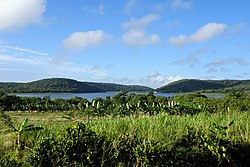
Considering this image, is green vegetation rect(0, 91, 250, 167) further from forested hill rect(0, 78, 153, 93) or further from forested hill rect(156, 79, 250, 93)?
forested hill rect(156, 79, 250, 93)

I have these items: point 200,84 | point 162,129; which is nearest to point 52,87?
point 200,84

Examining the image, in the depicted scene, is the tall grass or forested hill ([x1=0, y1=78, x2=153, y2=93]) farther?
forested hill ([x1=0, y1=78, x2=153, y2=93])

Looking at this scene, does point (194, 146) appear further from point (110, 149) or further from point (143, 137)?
point (110, 149)

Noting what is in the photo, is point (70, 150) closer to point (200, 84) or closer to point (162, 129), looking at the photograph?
point (162, 129)

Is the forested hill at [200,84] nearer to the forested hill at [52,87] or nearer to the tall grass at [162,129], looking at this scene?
the forested hill at [52,87]

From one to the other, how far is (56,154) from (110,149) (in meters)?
0.95

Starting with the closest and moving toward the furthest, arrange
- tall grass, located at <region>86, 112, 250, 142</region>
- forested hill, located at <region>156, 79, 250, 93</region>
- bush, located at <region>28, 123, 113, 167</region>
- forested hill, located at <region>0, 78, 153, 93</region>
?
1. bush, located at <region>28, 123, 113, 167</region>
2. tall grass, located at <region>86, 112, 250, 142</region>
3. forested hill, located at <region>0, 78, 153, 93</region>
4. forested hill, located at <region>156, 79, 250, 93</region>

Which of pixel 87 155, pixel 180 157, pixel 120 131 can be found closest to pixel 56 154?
pixel 87 155

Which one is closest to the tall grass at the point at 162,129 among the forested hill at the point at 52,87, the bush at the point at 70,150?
the bush at the point at 70,150

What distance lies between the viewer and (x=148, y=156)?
19.0 feet

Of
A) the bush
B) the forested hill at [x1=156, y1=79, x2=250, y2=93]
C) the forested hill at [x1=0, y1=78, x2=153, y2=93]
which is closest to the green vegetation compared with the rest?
the bush

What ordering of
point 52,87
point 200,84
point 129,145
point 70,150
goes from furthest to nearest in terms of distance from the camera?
point 200,84
point 52,87
point 129,145
point 70,150

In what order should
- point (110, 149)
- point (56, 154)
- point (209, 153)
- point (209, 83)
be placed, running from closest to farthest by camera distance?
point (56, 154)
point (110, 149)
point (209, 153)
point (209, 83)

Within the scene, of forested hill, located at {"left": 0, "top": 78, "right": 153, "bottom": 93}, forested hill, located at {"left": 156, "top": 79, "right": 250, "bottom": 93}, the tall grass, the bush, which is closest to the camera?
the bush
